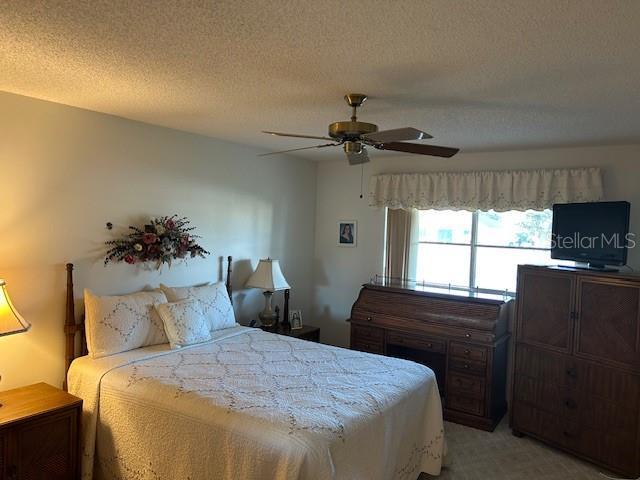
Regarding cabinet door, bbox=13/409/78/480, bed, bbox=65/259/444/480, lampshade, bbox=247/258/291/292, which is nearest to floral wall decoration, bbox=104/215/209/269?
bed, bbox=65/259/444/480

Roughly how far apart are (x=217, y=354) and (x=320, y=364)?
29.5 inches

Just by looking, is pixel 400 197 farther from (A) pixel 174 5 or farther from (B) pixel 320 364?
(A) pixel 174 5

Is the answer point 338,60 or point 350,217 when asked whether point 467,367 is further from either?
point 338,60

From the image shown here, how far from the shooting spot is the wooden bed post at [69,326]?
3074 millimetres

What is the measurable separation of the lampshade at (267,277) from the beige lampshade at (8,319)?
211cm

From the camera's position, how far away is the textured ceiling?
1590mm

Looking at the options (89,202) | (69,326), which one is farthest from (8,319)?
(89,202)

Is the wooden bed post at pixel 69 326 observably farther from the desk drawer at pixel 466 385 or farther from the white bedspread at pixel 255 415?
the desk drawer at pixel 466 385

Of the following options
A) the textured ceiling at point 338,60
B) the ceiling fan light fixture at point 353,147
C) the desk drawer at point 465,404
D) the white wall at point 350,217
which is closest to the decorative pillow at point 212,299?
the textured ceiling at point 338,60

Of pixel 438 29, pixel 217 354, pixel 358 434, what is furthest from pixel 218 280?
pixel 438 29

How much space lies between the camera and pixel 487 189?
4246 millimetres

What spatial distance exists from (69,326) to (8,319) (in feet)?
1.94

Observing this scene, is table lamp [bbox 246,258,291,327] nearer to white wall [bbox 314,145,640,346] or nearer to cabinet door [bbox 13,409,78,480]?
white wall [bbox 314,145,640,346]

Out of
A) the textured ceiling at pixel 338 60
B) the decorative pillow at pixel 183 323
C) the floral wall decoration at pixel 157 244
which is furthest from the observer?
the floral wall decoration at pixel 157 244
